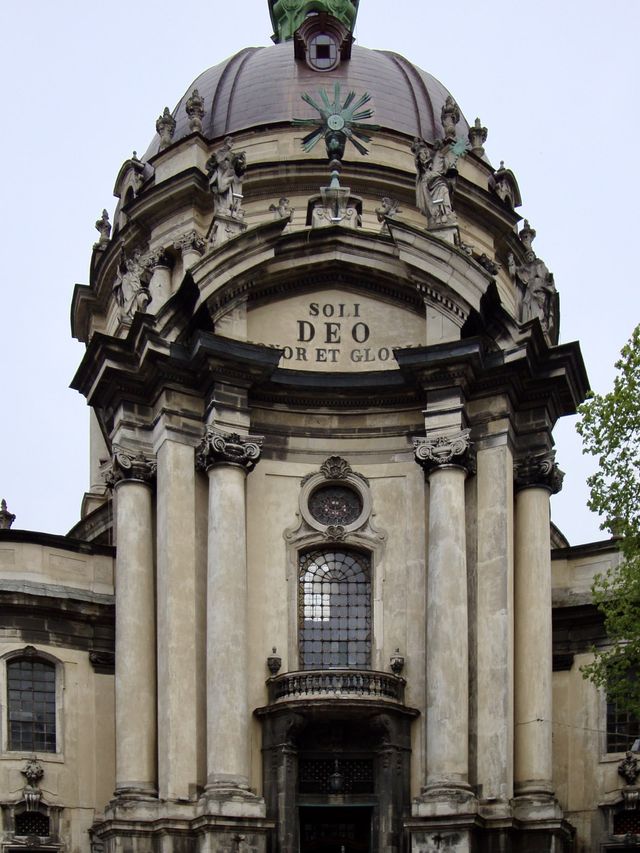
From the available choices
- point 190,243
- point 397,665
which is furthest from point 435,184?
point 397,665

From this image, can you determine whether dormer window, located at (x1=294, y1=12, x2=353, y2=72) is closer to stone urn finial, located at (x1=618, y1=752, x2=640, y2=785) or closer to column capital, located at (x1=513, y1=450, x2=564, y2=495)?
column capital, located at (x1=513, y1=450, x2=564, y2=495)

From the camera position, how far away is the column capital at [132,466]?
33.9m

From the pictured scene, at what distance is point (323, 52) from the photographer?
152 ft

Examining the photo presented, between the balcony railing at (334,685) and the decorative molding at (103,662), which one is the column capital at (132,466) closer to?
the decorative molding at (103,662)

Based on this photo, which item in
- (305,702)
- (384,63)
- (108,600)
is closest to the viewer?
(305,702)

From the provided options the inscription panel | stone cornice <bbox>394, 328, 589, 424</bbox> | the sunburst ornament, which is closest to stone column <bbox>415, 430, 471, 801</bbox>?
stone cornice <bbox>394, 328, 589, 424</bbox>

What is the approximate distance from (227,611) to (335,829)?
486cm

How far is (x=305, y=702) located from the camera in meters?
32.4

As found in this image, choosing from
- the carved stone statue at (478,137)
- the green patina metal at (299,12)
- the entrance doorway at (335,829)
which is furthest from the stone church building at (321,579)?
the green patina metal at (299,12)

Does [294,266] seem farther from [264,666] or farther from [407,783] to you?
[407,783]

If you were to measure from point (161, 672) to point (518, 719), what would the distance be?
686 cm

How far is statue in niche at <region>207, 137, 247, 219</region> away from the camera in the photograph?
3588 centimetres

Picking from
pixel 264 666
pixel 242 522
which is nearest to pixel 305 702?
pixel 264 666

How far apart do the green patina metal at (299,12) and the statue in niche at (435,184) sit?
16.0 m
